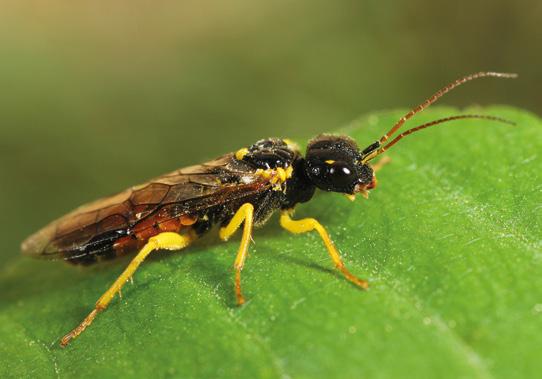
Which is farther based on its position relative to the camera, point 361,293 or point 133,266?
A: point 133,266

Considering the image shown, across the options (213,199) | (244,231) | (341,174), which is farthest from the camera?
(213,199)

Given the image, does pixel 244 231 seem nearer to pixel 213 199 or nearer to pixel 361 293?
pixel 213 199

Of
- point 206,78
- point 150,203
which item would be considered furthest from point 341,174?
point 206,78

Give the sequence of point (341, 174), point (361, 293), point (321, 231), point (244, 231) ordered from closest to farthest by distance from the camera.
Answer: point (361, 293) < point (321, 231) < point (244, 231) < point (341, 174)

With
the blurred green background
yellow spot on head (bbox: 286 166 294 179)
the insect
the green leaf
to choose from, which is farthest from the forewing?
the blurred green background

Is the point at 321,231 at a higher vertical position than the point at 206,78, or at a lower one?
lower

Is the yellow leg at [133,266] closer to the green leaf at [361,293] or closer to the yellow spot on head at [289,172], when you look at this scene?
the green leaf at [361,293]

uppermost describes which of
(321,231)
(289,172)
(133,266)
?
(289,172)
